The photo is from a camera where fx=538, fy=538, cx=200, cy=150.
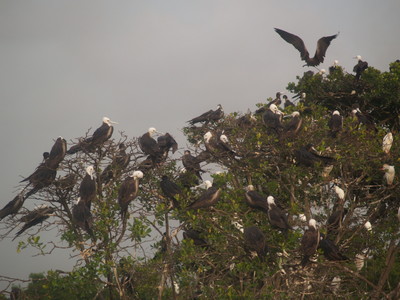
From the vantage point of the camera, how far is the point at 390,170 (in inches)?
370

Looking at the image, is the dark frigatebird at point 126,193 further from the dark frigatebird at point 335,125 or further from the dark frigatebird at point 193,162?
the dark frigatebird at point 335,125

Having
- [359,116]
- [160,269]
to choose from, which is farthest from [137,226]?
[359,116]

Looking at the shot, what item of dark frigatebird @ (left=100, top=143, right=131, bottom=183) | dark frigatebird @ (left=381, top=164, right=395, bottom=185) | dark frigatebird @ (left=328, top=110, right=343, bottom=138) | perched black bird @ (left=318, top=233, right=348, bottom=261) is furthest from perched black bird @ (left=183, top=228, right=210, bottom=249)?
dark frigatebird @ (left=381, top=164, right=395, bottom=185)

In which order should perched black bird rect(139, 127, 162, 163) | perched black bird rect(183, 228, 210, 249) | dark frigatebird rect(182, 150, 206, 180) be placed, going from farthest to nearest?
dark frigatebird rect(182, 150, 206, 180), perched black bird rect(139, 127, 162, 163), perched black bird rect(183, 228, 210, 249)

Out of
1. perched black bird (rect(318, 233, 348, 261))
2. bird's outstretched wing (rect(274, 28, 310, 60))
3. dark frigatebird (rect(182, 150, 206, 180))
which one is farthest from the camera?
bird's outstretched wing (rect(274, 28, 310, 60))

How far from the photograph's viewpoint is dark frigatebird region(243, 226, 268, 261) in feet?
22.8

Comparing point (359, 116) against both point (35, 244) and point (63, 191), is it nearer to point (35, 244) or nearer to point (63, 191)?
point (63, 191)

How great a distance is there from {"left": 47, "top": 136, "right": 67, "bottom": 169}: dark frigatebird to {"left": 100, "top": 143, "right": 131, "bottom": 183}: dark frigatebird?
2.37 ft

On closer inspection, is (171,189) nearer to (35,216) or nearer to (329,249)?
(35,216)

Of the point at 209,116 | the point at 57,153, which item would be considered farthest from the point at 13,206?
the point at 209,116

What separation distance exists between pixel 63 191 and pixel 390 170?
560 centimetres

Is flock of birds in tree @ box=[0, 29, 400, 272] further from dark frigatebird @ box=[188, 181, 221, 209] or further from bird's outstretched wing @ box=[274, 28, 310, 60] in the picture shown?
bird's outstretched wing @ box=[274, 28, 310, 60]

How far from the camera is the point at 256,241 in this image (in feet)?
22.8

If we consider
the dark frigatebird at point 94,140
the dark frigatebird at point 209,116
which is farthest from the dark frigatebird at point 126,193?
the dark frigatebird at point 209,116
